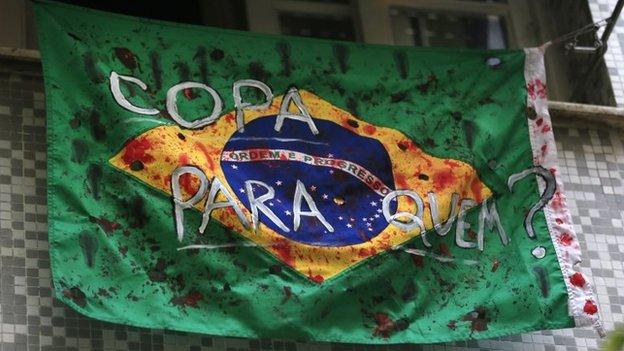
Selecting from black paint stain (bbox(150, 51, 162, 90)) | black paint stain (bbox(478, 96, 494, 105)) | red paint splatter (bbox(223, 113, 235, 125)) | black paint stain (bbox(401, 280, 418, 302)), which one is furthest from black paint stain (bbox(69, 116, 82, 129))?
black paint stain (bbox(478, 96, 494, 105))

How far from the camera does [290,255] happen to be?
8.26 m

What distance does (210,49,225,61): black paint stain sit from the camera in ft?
28.8

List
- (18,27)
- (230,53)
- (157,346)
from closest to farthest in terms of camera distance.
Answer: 1. (157,346)
2. (230,53)
3. (18,27)

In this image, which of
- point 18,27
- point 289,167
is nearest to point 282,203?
point 289,167

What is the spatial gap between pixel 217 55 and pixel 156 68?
0.32 m

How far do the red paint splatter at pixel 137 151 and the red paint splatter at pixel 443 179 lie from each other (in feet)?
4.45

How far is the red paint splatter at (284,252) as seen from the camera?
824 cm

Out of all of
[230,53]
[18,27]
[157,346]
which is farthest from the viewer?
[18,27]

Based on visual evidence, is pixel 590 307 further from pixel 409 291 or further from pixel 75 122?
pixel 75 122

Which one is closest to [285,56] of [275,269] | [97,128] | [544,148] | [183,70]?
[183,70]

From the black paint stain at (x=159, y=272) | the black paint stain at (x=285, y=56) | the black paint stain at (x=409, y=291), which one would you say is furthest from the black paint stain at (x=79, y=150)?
the black paint stain at (x=409, y=291)

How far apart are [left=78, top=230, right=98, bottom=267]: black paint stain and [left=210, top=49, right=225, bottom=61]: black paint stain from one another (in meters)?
1.20

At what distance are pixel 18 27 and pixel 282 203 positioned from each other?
75.2 inches

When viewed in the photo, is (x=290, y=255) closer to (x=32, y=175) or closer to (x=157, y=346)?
(x=157, y=346)
